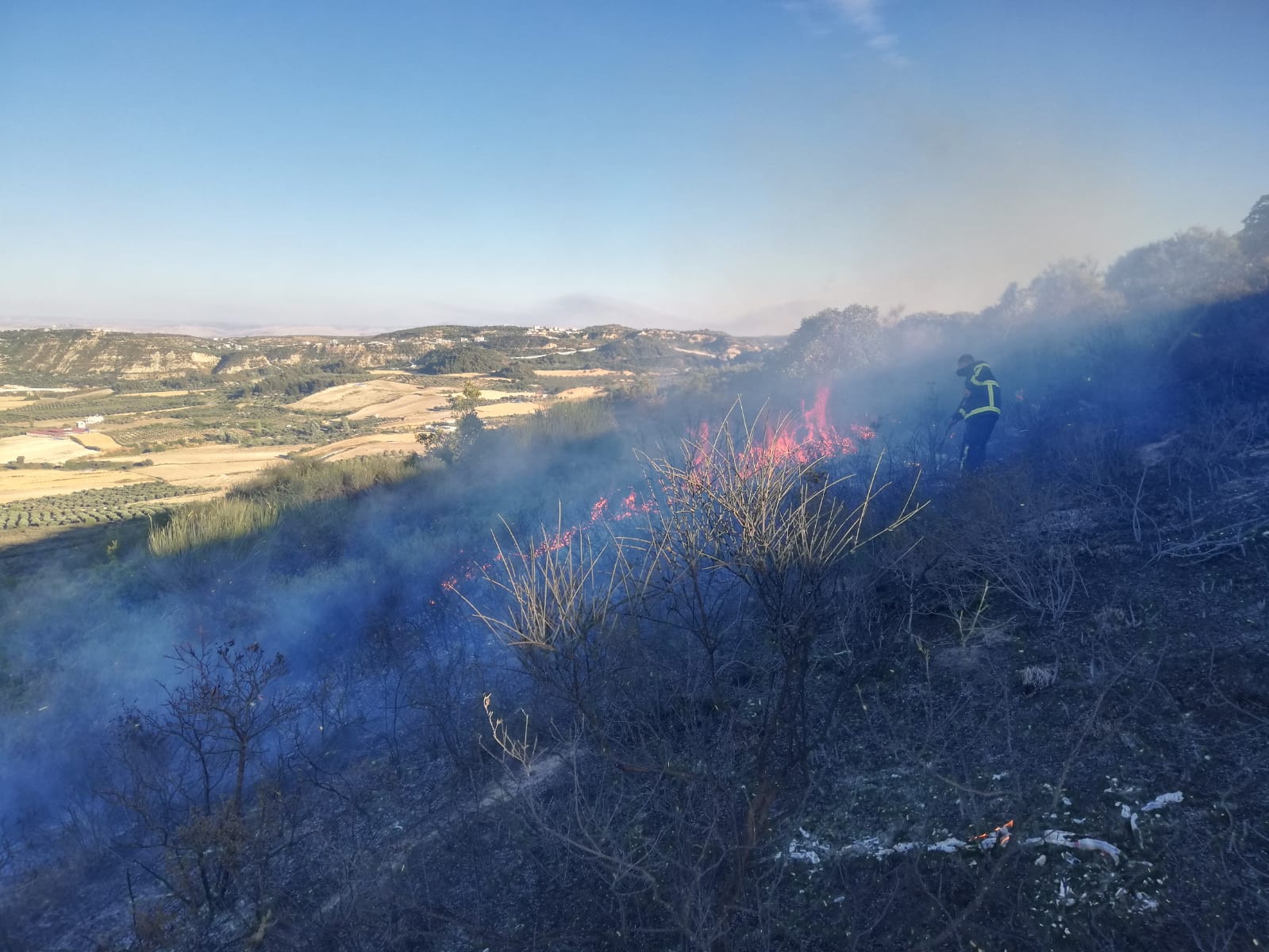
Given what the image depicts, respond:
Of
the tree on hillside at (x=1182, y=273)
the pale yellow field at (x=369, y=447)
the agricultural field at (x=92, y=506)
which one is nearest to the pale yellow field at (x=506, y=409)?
the pale yellow field at (x=369, y=447)

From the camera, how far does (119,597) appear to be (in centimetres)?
1022

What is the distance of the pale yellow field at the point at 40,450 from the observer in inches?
747

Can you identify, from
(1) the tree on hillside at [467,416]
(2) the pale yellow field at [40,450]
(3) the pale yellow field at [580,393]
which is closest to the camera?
(1) the tree on hillside at [467,416]

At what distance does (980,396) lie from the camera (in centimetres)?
930

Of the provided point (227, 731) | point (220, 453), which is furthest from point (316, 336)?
point (227, 731)

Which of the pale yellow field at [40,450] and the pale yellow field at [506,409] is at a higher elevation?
the pale yellow field at [506,409]

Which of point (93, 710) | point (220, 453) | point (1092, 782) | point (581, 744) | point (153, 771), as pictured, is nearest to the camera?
point (1092, 782)

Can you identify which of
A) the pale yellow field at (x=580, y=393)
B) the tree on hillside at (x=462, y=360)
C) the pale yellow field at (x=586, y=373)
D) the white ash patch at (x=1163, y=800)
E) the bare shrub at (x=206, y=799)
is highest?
the tree on hillside at (x=462, y=360)

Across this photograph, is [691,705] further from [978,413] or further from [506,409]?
[506,409]

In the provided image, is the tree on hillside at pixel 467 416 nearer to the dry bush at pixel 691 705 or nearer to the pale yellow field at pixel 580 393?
the pale yellow field at pixel 580 393

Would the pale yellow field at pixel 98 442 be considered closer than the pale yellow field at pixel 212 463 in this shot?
No

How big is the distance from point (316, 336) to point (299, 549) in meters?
42.2

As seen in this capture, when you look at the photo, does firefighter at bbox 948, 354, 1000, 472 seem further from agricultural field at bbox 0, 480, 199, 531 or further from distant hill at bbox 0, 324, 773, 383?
distant hill at bbox 0, 324, 773, 383

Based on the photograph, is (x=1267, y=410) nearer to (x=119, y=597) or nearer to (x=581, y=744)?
(x=581, y=744)
